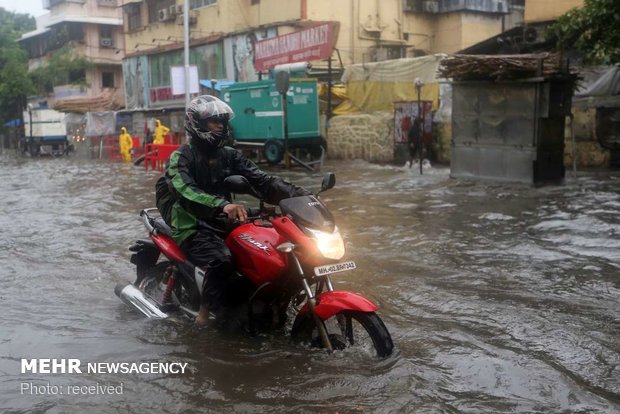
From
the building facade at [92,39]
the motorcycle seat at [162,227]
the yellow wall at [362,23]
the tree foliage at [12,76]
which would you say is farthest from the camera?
the tree foliage at [12,76]

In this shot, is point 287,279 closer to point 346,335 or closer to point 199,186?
point 346,335

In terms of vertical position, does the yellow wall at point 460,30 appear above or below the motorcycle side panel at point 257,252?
A: above

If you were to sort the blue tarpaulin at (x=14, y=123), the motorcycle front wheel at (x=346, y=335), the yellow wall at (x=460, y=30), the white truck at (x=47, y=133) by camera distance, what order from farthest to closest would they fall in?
1. the blue tarpaulin at (x=14, y=123)
2. the white truck at (x=47, y=133)
3. the yellow wall at (x=460, y=30)
4. the motorcycle front wheel at (x=346, y=335)

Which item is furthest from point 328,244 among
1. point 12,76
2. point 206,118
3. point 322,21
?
point 12,76

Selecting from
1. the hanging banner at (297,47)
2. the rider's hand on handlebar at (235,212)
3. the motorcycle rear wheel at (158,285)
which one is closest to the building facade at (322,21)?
the hanging banner at (297,47)

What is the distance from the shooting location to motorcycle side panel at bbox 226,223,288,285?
4.05 m

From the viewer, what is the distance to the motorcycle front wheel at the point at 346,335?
3965 millimetres

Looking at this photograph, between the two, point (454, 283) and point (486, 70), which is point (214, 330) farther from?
point (486, 70)

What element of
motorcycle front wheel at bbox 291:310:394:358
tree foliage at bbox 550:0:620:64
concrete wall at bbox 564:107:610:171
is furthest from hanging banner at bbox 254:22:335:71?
motorcycle front wheel at bbox 291:310:394:358

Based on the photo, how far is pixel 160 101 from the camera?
36469mm

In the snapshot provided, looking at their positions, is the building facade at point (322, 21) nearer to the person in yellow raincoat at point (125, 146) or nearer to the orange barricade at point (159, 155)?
the person in yellow raincoat at point (125, 146)

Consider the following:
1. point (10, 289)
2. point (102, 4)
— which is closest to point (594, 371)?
point (10, 289)

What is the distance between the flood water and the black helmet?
4.49 feet

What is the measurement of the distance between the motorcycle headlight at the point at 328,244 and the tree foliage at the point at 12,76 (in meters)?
46.6
